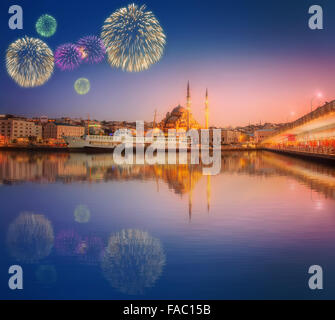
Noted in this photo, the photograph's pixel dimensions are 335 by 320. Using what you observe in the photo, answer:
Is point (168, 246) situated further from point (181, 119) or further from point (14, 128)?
point (181, 119)

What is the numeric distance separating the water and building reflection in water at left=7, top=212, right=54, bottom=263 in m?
0.02

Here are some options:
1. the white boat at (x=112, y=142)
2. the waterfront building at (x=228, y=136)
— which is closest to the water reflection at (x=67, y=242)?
the white boat at (x=112, y=142)

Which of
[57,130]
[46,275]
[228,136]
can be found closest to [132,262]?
[46,275]

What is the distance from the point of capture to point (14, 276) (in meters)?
6.03

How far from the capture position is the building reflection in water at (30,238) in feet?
23.6

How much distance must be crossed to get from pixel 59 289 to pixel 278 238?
461 centimetres

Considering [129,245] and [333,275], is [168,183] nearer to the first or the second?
[129,245]

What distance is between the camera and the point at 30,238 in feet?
27.6

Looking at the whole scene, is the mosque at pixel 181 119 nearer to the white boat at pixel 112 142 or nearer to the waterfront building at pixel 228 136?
the white boat at pixel 112 142

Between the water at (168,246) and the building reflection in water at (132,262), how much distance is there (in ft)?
0.05

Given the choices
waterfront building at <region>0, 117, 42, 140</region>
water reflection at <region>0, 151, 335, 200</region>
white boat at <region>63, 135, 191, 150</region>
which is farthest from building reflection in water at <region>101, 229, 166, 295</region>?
waterfront building at <region>0, 117, 42, 140</region>

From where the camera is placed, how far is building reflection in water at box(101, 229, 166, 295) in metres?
5.74

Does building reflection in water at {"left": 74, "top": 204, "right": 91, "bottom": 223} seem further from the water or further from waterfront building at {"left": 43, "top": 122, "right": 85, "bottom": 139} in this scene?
waterfront building at {"left": 43, "top": 122, "right": 85, "bottom": 139}
